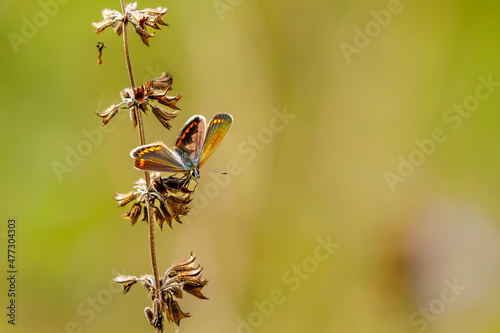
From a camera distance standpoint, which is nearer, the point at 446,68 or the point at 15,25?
the point at 15,25

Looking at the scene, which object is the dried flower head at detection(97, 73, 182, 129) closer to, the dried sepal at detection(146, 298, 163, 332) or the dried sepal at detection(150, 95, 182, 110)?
the dried sepal at detection(150, 95, 182, 110)

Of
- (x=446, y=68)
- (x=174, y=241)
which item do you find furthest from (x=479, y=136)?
(x=174, y=241)

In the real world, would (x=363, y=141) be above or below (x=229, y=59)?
below

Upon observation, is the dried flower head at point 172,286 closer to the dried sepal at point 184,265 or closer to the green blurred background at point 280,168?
the dried sepal at point 184,265

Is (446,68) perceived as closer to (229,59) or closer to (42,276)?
(229,59)

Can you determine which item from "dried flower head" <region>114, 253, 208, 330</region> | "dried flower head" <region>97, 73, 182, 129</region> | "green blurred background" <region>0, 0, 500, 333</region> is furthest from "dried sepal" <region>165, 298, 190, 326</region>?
"green blurred background" <region>0, 0, 500, 333</region>

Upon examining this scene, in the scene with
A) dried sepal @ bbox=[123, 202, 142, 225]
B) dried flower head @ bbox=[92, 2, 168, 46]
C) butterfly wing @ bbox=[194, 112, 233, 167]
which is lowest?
dried sepal @ bbox=[123, 202, 142, 225]
